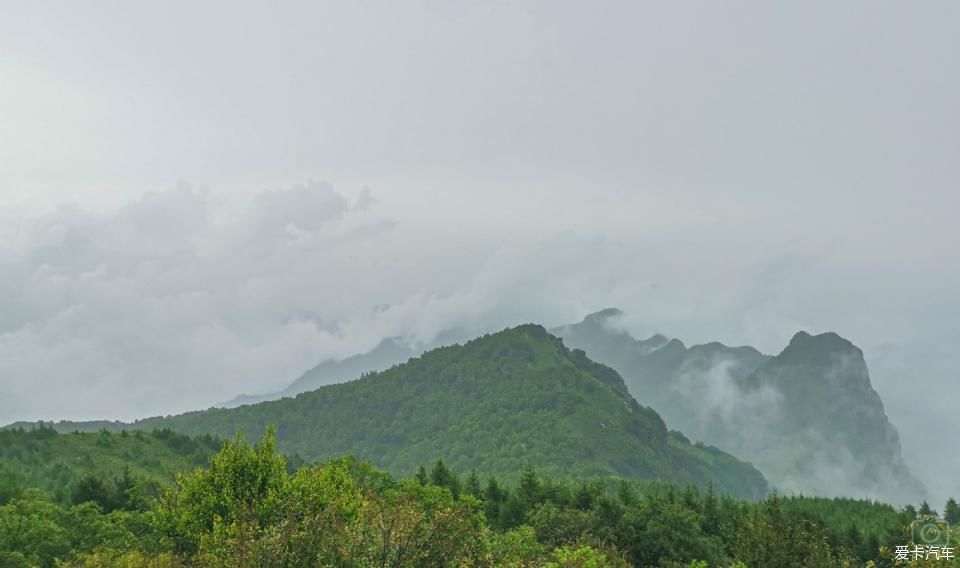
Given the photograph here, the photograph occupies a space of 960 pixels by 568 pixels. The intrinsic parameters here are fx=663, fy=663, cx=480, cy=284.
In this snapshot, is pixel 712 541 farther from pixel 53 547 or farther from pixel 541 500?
pixel 53 547

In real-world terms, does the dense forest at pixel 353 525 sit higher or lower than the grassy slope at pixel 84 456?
lower

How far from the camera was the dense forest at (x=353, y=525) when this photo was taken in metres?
22.8

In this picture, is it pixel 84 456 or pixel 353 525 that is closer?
pixel 353 525

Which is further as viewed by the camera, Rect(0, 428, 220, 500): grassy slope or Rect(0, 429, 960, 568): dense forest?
Rect(0, 428, 220, 500): grassy slope

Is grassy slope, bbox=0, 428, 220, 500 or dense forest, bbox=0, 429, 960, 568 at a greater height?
grassy slope, bbox=0, 428, 220, 500

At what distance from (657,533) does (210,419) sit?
6778 inches

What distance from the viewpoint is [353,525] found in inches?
1020

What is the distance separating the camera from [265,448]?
118 ft

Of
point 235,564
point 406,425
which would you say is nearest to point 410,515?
point 235,564

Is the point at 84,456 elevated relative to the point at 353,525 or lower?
elevated

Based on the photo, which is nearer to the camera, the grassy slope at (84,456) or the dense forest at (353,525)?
the dense forest at (353,525)

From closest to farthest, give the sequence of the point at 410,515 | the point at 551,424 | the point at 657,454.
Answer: the point at 410,515 → the point at 551,424 → the point at 657,454

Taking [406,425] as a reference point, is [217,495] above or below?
below

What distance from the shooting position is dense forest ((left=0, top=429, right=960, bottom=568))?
22.8 meters
